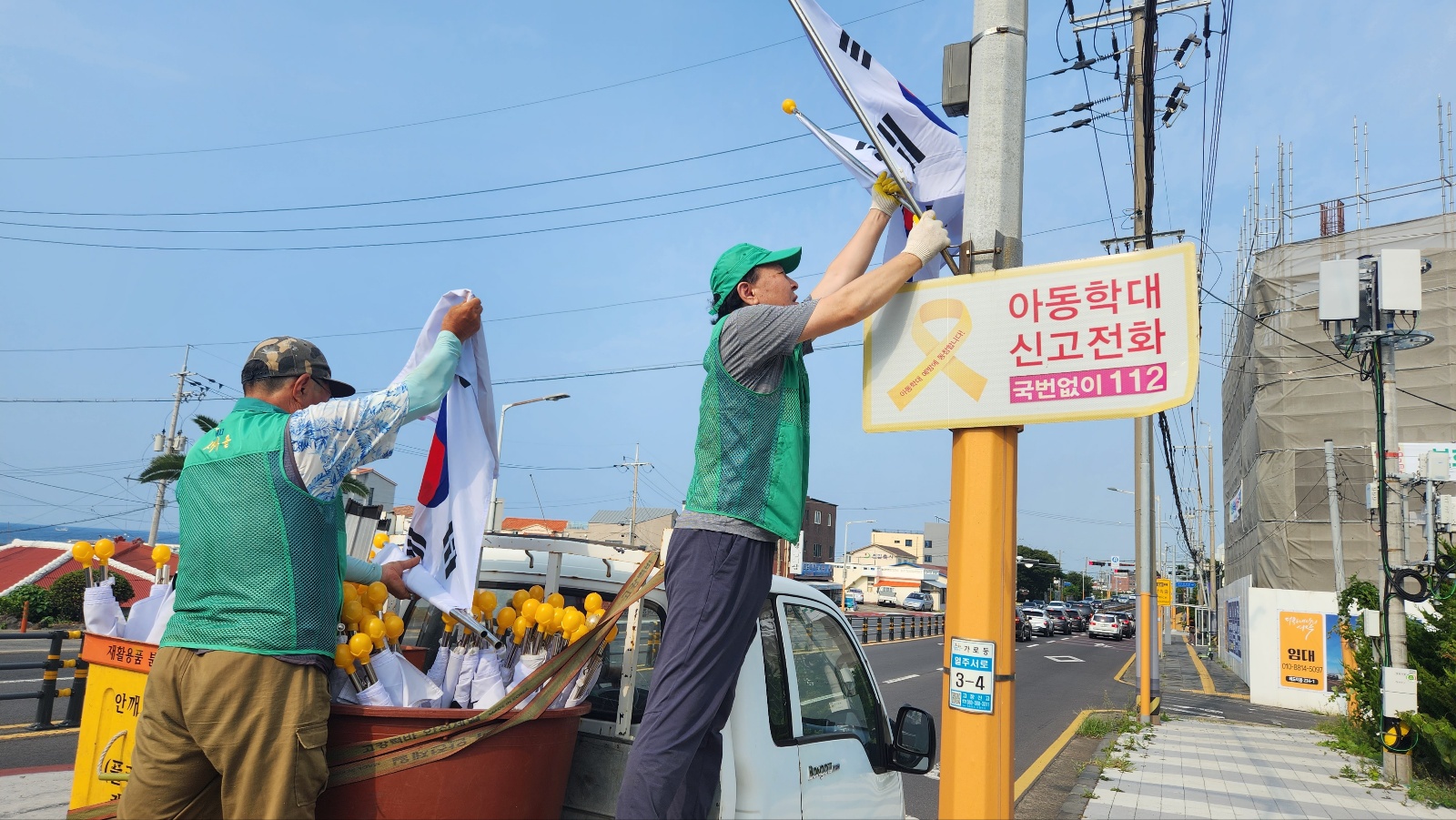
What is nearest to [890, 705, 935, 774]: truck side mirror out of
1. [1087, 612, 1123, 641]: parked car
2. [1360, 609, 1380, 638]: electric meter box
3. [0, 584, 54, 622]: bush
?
[1360, 609, 1380, 638]: electric meter box

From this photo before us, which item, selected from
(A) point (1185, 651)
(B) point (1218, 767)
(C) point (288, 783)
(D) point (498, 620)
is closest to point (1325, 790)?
(B) point (1218, 767)

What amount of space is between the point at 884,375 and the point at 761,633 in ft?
2.90

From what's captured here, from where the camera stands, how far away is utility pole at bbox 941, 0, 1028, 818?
238cm

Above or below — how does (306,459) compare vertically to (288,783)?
above

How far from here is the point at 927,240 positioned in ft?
8.32

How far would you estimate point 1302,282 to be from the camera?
22.1 m

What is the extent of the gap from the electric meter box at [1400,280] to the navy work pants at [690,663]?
10.5 metres

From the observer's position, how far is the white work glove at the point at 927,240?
252 centimetres

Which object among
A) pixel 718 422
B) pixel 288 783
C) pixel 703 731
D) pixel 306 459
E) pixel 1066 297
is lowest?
pixel 288 783

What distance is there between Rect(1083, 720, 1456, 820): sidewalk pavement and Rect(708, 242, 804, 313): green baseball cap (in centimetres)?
653

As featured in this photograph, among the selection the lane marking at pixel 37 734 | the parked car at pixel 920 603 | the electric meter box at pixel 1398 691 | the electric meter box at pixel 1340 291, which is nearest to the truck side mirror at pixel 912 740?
the lane marking at pixel 37 734

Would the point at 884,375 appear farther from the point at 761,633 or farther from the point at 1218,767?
the point at 1218,767

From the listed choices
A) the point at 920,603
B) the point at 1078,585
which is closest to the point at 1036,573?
the point at 1078,585

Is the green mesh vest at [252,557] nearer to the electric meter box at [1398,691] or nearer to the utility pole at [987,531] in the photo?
the utility pole at [987,531]
